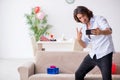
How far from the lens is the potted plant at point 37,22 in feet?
25.5

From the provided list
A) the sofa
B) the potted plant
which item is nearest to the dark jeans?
the sofa

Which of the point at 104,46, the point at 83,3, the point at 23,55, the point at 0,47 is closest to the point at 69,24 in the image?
the point at 83,3

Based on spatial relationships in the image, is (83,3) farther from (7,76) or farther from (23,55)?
(7,76)

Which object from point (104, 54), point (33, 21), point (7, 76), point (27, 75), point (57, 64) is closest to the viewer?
point (104, 54)

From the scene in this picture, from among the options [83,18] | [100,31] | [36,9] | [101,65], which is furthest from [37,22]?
[100,31]

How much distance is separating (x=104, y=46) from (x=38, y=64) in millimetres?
1321

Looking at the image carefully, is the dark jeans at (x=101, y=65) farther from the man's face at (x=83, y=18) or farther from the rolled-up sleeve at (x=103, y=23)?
the man's face at (x=83, y=18)

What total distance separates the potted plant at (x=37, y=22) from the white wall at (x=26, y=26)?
0.17m

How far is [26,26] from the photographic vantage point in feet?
26.4

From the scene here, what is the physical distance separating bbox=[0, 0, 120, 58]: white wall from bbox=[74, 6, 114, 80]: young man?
4.93 m

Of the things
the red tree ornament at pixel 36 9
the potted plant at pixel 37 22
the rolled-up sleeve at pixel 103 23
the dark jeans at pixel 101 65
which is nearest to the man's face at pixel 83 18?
the rolled-up sleeve at pixel 103 23

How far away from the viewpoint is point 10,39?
320 inches

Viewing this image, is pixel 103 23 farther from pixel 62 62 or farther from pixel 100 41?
pixel 62 62

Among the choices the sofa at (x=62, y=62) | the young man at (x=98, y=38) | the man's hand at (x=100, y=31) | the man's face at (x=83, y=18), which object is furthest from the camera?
the sofa at (x=62, y=62)
